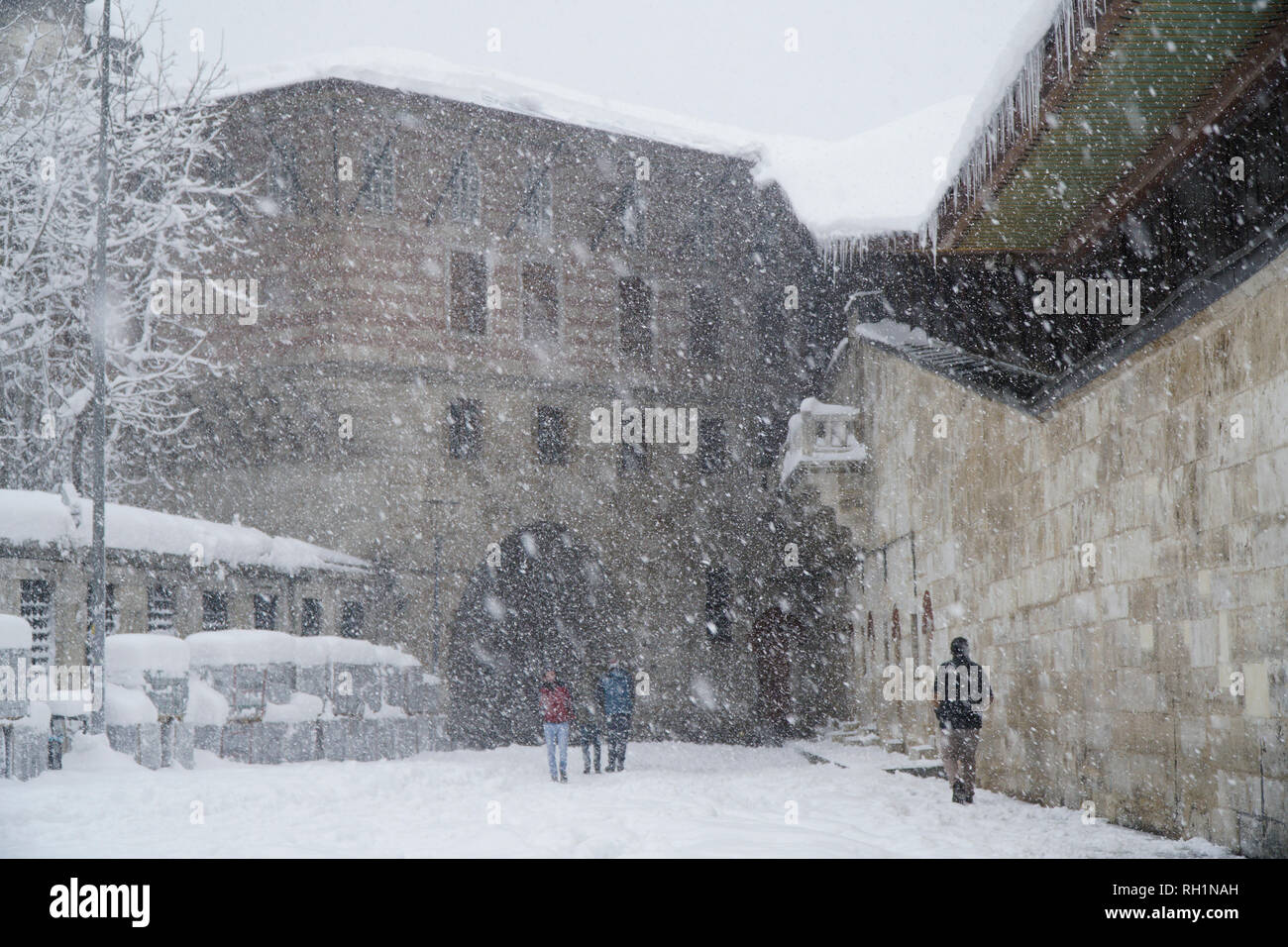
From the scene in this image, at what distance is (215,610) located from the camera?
74.5ft

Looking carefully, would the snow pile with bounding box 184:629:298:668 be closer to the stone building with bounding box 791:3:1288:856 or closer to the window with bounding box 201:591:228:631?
the window with bounding box 201:591:228:631

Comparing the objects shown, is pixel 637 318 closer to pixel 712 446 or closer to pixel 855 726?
pixel 712 446

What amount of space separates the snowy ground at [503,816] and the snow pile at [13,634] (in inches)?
52.6

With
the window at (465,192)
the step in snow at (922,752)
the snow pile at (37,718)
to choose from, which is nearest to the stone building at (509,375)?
the window at (465,192)

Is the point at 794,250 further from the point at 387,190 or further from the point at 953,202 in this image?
the point at 953,202

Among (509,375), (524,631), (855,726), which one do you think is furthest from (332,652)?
(855,726)

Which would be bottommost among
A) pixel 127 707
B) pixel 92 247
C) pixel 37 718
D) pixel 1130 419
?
pixel 127 707

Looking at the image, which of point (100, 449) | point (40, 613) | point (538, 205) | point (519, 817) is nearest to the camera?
point (519, 817)

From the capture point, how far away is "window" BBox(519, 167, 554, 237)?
29.1 m

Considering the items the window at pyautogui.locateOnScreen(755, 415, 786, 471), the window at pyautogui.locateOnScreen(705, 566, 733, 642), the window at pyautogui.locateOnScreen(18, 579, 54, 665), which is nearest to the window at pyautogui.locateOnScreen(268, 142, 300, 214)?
the window at pyautogui.locateOnScreen(755, 415, 786, 471)

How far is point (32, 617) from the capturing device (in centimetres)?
1694

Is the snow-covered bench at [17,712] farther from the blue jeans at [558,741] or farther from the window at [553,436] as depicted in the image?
the window at [553,436]

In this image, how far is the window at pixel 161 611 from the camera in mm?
20828

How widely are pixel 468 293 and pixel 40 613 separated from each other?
13.2 metres
